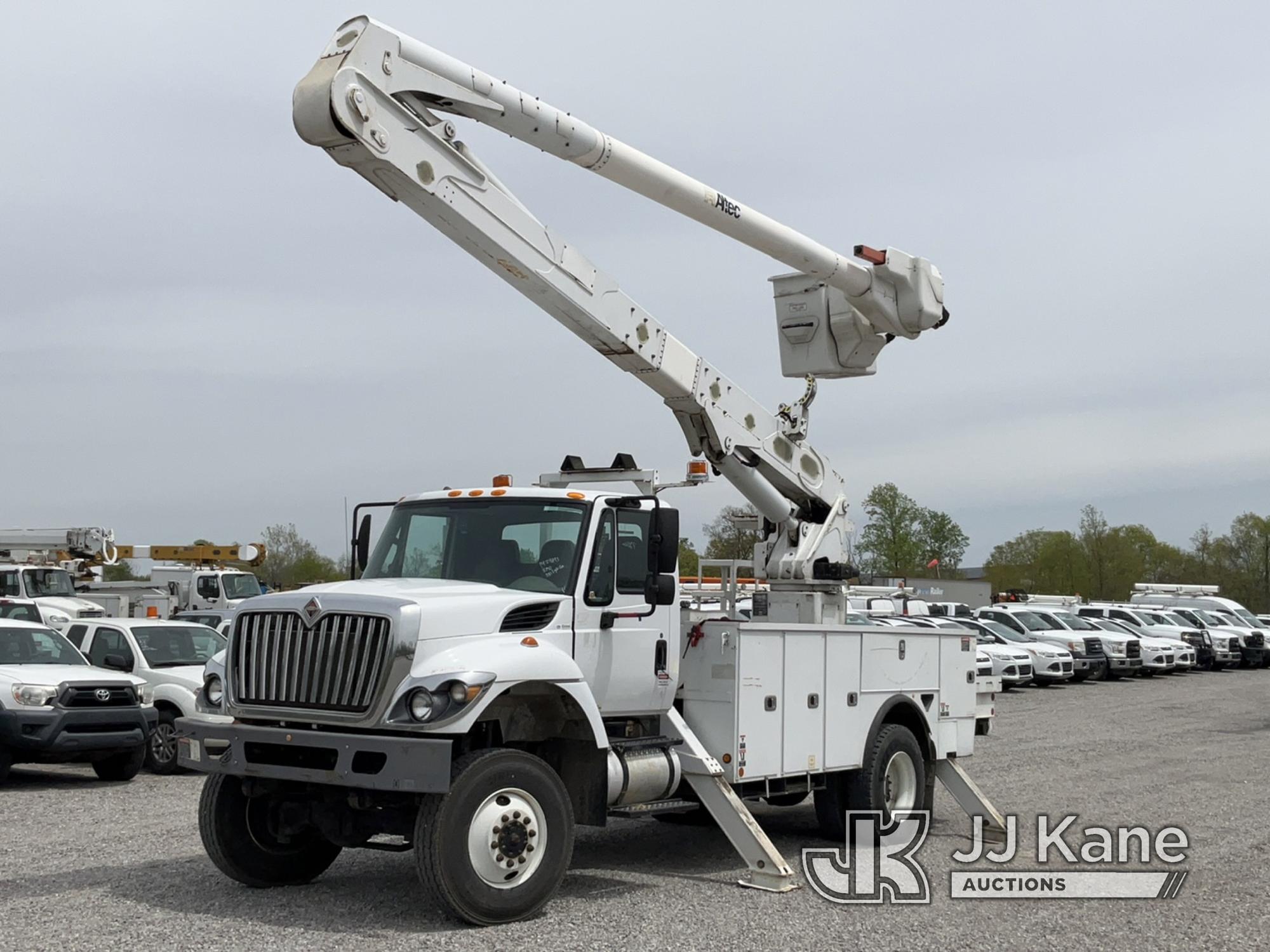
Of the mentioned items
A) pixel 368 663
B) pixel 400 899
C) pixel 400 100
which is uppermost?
pixel 400 100

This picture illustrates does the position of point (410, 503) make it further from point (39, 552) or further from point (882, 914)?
point (39, 552)

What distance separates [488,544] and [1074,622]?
2838 centimetres

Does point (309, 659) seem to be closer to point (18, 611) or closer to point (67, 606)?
point (18, 611)

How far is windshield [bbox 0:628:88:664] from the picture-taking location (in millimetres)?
15250

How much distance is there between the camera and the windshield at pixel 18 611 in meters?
18.7

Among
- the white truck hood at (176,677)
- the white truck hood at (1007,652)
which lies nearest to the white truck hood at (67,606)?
the white truck hood at (176,677)

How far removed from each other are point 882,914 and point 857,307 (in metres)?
5.78

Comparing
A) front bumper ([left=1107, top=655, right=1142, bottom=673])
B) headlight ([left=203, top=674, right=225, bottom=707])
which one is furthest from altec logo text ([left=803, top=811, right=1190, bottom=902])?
front bumper ([left=1107, top=655, right=1142, bottom=673])

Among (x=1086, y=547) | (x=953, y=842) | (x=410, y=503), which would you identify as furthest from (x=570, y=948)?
(x=1086, y=547)

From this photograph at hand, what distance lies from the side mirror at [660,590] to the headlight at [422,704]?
1.89 metres

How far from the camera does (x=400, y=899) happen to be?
869cm

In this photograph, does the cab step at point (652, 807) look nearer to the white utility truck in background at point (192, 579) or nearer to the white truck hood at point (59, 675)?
the white truck hood at point (59, 675)

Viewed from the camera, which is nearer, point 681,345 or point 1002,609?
point 681,345

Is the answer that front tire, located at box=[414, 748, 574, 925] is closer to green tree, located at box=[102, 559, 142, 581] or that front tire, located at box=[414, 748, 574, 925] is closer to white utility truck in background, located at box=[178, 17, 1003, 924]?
white utility truck in background, located at box=[178, 17, 1003, 924]
